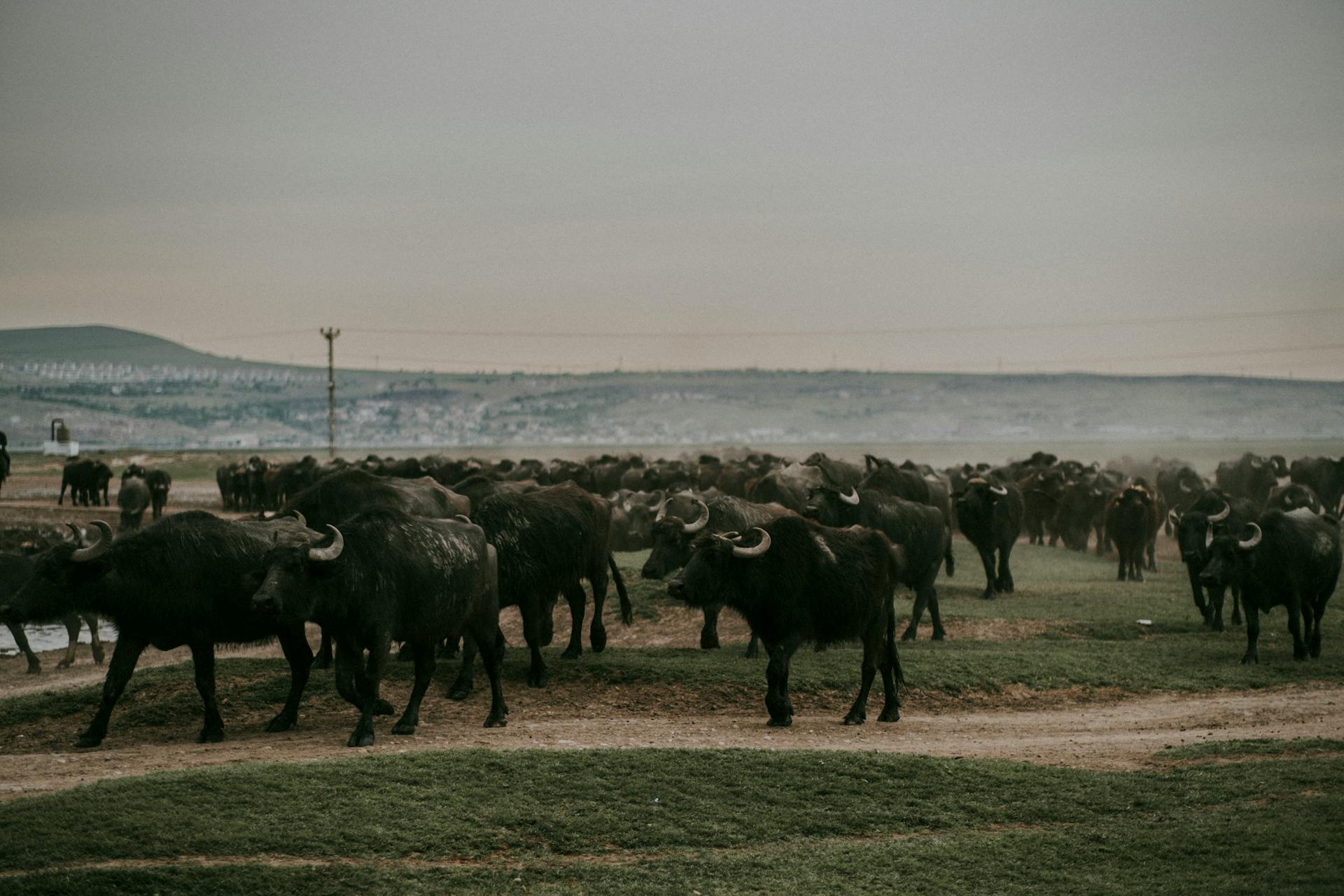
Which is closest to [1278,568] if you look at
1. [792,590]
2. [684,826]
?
[792,590]

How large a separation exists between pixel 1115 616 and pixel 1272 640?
9.76 ft

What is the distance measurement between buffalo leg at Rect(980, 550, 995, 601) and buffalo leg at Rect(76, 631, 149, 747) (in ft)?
54.3

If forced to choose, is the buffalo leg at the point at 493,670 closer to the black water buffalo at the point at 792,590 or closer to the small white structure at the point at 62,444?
the black water buffalo at the point at 792,590

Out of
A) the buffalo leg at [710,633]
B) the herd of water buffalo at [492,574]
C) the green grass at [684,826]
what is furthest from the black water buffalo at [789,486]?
the green grass at [684,826]

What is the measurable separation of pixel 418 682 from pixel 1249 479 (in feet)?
136

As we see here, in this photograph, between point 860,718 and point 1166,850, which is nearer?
point 1166,850

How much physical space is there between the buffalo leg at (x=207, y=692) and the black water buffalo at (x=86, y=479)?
43071 mm

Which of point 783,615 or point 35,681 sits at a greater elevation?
point 783,615

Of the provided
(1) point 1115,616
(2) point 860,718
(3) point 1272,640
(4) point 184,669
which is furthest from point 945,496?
(4) point 184,669

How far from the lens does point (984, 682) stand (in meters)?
16.8

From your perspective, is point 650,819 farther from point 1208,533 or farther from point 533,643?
point 1208,533

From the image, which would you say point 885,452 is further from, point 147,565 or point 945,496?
point 147,565

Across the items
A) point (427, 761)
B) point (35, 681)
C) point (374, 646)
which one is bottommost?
point (35, 681)

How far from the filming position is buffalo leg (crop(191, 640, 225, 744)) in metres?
13.0
